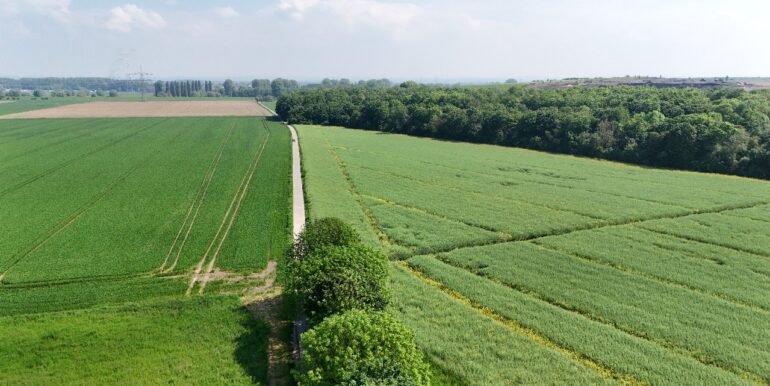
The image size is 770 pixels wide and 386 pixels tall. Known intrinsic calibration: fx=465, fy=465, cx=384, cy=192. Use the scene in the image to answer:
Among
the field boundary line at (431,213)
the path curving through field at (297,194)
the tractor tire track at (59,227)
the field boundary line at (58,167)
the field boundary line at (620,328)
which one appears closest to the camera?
the field boundary line at (620,328)

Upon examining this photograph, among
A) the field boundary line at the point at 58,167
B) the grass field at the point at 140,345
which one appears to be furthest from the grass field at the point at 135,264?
the field boundary line at the point at 58,167

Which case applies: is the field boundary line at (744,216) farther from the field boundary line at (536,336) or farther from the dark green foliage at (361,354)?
the dark green foliage at (361,354)

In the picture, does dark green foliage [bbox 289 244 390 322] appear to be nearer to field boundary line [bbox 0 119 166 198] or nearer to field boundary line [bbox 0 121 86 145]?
field boundary line [bbox 0 119 166 198]

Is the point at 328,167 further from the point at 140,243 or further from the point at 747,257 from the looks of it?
the point at 747,257

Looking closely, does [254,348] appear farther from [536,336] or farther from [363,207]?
[363,207]

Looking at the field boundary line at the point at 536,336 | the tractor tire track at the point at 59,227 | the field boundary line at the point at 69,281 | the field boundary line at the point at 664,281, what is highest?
the tractor tire track at the point at 59,227

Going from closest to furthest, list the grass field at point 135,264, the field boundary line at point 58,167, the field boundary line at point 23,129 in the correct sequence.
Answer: the grass field at point 135,264 → the field boundary line at point 58,167 → the field boundary line at point 23,129

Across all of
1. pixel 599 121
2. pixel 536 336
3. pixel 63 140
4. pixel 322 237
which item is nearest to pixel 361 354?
pixel 536 336

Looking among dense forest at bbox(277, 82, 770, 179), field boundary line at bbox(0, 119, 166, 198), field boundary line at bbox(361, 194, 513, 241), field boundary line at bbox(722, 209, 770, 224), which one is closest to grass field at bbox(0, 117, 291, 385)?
field boundary line at bbox(0, 119, 166, 198)

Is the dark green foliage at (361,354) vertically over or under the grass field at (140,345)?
over
